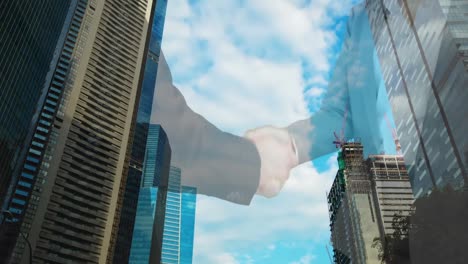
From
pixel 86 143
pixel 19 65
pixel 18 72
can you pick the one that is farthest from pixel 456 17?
pixel 86 143

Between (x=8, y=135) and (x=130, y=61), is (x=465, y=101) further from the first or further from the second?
(x=130, y=61)

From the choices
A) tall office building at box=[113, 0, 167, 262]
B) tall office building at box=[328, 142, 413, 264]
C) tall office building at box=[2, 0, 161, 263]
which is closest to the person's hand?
tall office building at box=[328, 142, 413, 264]

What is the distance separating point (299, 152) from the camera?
8359 millimetres

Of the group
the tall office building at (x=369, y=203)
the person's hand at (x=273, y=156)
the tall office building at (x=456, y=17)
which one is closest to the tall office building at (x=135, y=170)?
A: the tall office building at (x=369, y=203)

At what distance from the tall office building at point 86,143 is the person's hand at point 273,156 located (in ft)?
256

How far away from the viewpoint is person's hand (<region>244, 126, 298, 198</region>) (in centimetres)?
818

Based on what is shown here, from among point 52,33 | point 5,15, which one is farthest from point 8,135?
point 52,33

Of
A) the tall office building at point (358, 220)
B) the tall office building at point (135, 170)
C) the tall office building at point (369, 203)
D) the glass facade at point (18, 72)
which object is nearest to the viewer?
the tall office building at point (358, 220)

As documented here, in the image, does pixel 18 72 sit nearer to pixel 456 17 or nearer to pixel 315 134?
pixel 456 17

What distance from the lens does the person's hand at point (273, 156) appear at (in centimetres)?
818

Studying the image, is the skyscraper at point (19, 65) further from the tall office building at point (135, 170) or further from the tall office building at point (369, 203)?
the tall office building at point (369, 203)

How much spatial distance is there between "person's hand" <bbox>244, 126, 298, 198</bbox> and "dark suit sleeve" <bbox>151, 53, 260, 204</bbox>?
0.14 m

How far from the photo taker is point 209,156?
8.37m

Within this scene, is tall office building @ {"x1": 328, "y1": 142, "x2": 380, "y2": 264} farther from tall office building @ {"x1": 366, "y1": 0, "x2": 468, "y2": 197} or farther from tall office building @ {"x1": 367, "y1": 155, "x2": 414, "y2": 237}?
tall office building @ {"x1": 366, "y1": 0, "x2": 468, "y2": 197}
